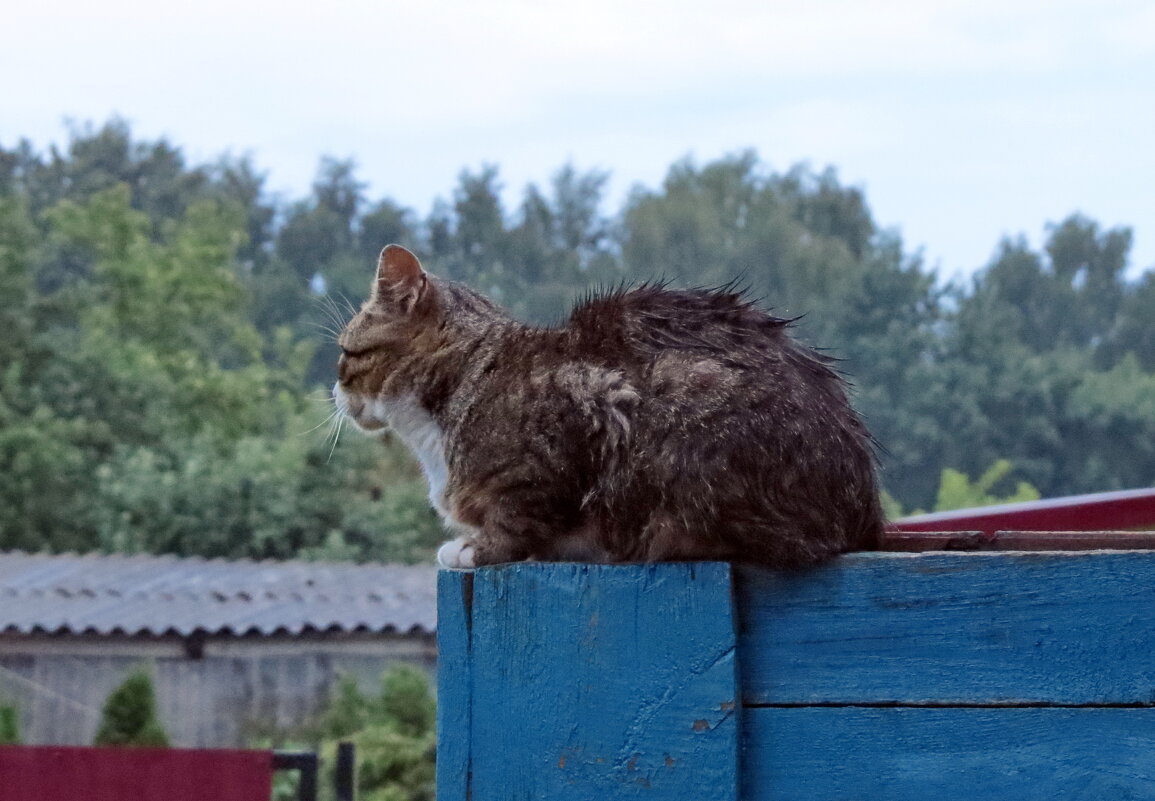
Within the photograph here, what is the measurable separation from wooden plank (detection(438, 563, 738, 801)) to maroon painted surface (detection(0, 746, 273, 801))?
301 cm

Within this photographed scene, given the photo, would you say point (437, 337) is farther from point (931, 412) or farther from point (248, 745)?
point (931, 412)

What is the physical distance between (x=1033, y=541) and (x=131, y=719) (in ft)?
19.7

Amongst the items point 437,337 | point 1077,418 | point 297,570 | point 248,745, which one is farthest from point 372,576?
point 1077,418

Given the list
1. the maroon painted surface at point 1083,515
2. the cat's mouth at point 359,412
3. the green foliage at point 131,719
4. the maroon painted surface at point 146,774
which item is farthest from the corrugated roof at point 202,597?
the cat's mouth at point 359,412

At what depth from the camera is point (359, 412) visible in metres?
1.56

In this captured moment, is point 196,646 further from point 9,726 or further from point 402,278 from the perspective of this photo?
point 402,278

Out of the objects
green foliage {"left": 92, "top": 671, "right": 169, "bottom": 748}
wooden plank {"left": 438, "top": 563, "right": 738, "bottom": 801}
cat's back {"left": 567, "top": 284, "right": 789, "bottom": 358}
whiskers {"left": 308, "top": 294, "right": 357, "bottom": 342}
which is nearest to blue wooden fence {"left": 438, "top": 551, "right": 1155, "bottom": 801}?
wooden plank {"left": 438, "top": 563, "right": 738, "bottom": 801}

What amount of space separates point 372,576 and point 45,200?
13.3 meters

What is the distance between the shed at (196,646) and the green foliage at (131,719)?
1.25 m

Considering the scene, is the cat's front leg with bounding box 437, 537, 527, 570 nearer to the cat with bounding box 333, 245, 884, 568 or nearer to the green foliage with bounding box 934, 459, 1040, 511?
the cat with bounding box 333, 245, 884, 568

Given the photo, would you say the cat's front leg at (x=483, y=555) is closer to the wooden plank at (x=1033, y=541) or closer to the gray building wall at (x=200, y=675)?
the wooden plank at (x=1033, y=541)

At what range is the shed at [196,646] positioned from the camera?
25.9 ft

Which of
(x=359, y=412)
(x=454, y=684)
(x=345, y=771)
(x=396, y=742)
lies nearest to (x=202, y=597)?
(x=396, y=742)

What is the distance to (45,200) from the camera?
67.2ft
